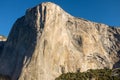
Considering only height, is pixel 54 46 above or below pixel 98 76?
above

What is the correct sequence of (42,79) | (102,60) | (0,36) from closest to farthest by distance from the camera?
(42,79)
(102,60)
(0,36)

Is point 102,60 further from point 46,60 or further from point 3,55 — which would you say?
point 3,55

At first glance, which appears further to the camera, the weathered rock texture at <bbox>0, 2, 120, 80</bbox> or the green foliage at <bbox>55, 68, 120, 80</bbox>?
the weathered rock texture at <bbox>0, 2, 120, 80</bbox>

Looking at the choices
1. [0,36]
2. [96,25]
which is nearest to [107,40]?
[96,25]

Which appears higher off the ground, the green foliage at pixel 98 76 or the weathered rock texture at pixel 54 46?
the weathered rock texture at pixel 54 46

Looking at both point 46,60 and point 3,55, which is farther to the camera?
point 3,55

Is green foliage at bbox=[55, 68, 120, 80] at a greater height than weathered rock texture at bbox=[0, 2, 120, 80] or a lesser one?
lesser

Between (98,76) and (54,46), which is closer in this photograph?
(98,76)

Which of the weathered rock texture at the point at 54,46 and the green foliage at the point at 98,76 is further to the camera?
the weathered rock texture at the point at 54,46
